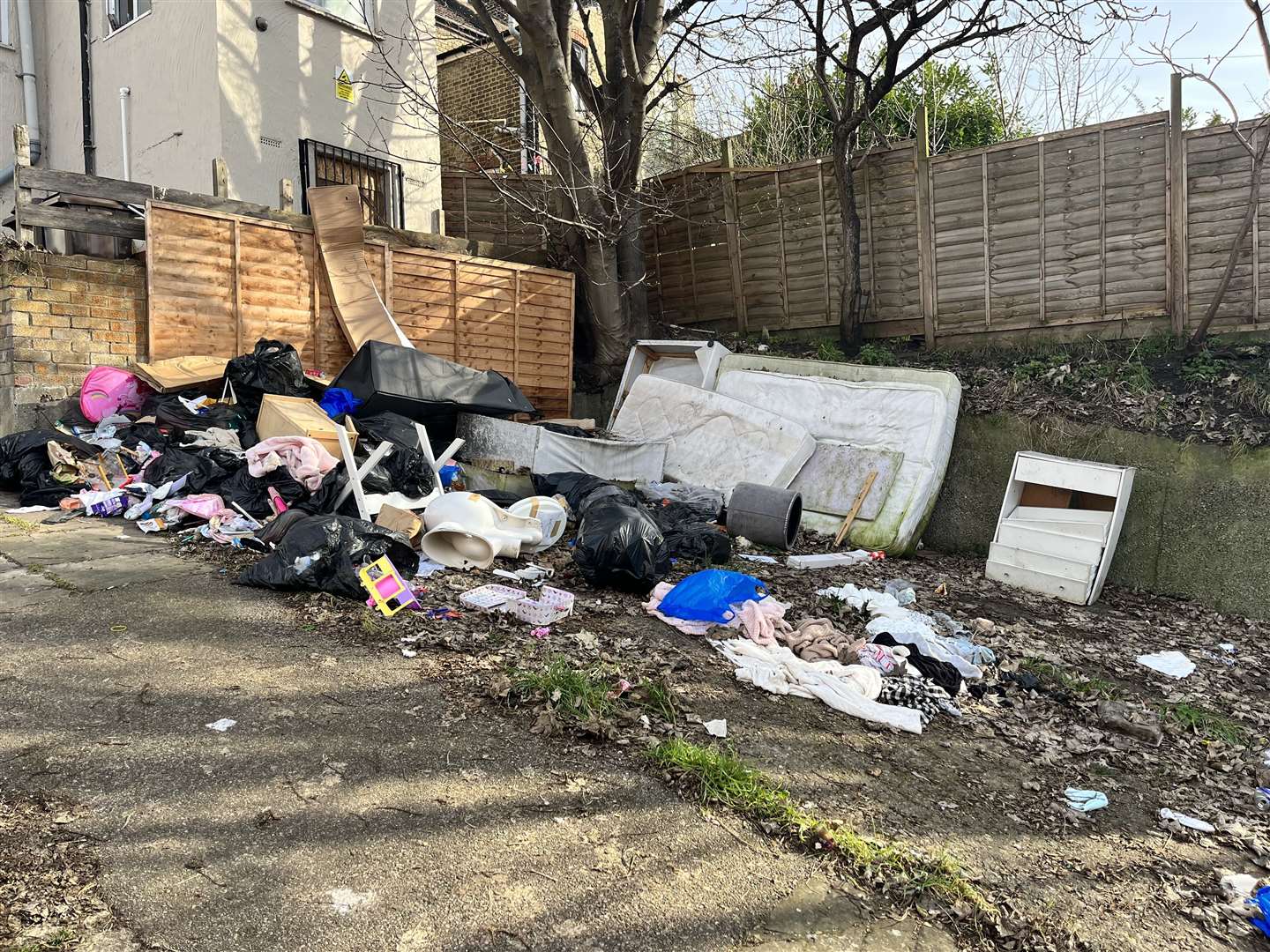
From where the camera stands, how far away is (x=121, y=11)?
34.4 ft

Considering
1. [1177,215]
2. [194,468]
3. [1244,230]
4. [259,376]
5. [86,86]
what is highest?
[86,86]

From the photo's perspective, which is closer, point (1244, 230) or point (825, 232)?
point (1244, 230)

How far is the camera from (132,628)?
3535 millimetres

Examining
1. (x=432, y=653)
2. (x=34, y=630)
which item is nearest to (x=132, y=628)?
(x=34, y=630)

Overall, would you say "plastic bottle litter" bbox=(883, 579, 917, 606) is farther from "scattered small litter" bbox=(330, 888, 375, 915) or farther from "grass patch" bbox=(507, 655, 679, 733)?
"scattered small litter" bbox=(330, 888, 375, 915)

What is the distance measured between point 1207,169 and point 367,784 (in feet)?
26.5

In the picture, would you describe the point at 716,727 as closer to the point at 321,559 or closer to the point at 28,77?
the point at 321,559

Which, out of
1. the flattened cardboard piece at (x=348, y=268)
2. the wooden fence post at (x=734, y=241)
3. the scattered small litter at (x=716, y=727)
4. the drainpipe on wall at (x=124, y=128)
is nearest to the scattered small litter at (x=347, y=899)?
the scattered small litter at (x=716, y=727)

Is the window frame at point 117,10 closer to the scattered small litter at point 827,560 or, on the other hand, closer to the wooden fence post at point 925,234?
the wooden fence post at point 925,234

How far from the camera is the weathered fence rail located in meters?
6.84

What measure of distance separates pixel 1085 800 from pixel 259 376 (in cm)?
652

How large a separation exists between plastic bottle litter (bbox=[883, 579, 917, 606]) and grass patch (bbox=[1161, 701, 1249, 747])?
159 centimetres

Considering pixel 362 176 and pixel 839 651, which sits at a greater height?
pixel 362 176

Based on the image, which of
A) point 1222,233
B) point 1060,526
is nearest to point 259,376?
point 1060,526
